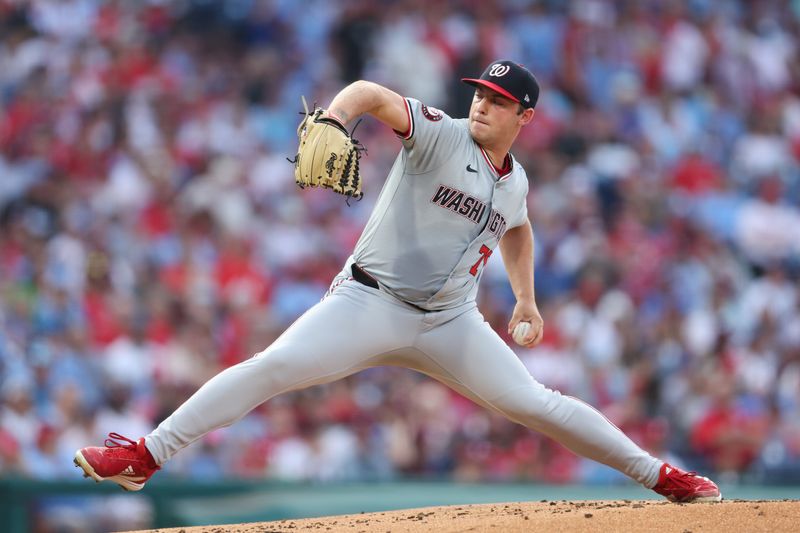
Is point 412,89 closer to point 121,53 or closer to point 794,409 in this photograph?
point 121,53

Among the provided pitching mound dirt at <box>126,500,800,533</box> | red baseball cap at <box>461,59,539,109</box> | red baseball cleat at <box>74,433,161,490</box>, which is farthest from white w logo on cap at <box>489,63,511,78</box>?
red baseball cleat at <box>74,433,161,490</box>

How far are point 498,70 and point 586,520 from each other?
67.3 inches

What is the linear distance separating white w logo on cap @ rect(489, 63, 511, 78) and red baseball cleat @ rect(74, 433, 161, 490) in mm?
1886

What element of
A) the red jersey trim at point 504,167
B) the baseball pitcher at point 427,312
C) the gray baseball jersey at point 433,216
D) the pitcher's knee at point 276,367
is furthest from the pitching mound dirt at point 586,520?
the red jersey trim at point 504,167

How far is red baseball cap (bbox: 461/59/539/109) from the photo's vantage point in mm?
4754

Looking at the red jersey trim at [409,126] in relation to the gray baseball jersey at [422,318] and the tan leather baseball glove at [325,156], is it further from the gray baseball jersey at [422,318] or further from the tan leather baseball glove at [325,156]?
the tan leather baseball glove at [325,156]

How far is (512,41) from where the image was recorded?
12312 millimetres

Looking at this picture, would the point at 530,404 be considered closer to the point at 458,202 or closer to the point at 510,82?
the point at 458,202

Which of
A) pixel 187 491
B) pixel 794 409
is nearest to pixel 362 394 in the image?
pixel 187 491

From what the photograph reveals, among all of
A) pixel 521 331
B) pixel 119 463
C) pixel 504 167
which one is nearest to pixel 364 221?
pixel 521 331

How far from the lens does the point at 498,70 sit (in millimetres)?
4789

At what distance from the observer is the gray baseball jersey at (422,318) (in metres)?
4.52

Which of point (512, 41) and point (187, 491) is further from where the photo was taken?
point (512, 41)

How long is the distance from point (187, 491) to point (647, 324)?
4.12 metres
